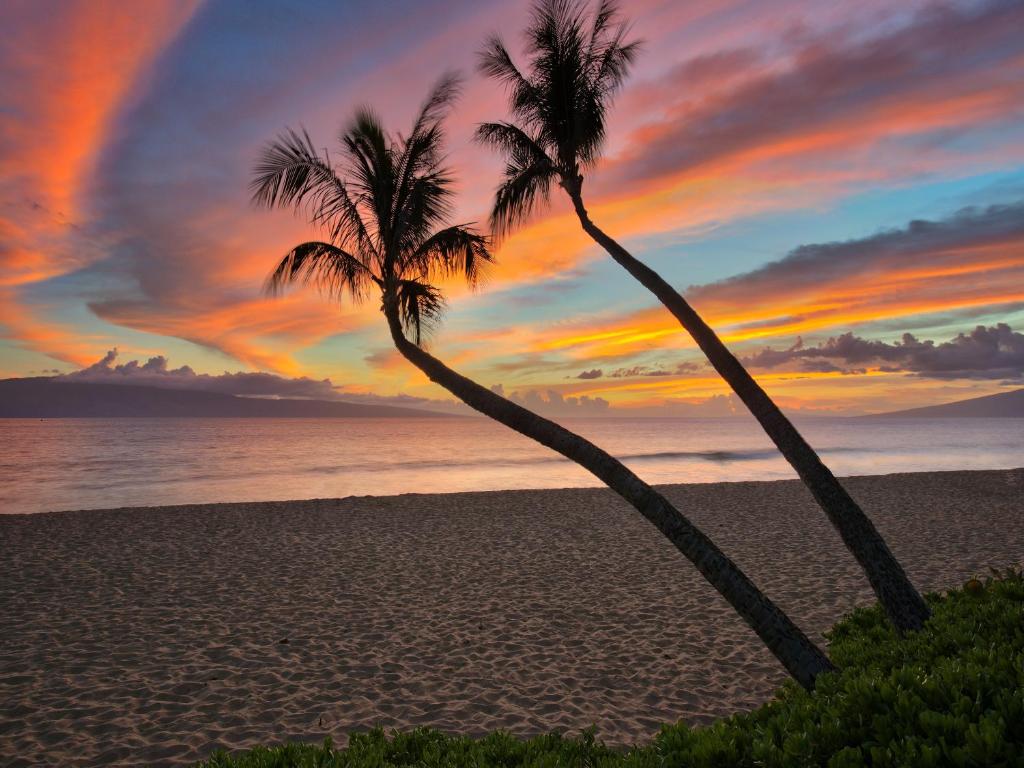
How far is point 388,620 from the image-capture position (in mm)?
9383

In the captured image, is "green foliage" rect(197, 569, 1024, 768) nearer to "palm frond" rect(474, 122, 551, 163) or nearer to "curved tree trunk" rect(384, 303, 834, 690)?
"curved tree trunk" rect(384, 303, 834, 690)

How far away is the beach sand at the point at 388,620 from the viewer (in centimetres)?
626

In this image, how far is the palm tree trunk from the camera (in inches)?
234

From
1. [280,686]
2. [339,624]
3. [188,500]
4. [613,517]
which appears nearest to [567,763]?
[280,686]

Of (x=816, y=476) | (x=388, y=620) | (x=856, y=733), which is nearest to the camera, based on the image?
(x=856, y=733)

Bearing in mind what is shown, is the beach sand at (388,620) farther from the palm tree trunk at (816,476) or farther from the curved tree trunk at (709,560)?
the palm tree trunk at (816,476)

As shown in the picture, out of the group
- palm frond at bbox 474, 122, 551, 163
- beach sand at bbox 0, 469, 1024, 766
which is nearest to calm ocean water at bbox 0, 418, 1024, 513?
beach sand at bbox 0, 469, 1024, 766

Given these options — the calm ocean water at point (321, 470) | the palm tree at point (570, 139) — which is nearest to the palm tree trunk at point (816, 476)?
the palm tree at point (570, 139)

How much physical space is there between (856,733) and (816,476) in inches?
133

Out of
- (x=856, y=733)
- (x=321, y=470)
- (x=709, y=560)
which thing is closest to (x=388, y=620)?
(x=709, y=560)

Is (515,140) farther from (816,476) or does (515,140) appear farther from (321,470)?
(321,470)

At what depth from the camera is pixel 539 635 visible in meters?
8.67

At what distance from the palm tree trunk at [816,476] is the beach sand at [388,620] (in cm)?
180

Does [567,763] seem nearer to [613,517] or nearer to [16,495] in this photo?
[613,517]
